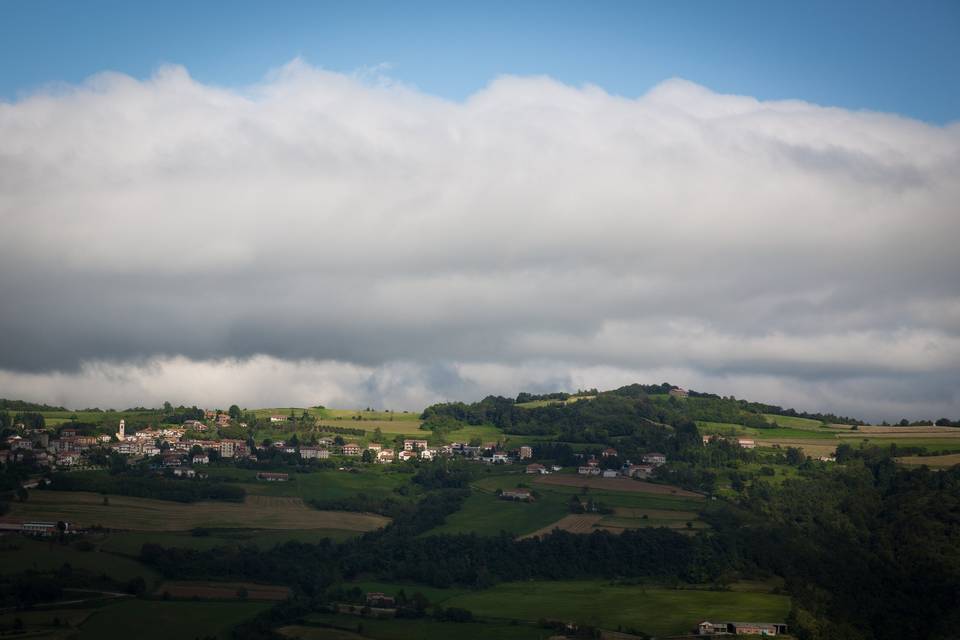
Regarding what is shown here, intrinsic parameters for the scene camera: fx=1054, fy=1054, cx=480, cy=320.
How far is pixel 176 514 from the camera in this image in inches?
4122

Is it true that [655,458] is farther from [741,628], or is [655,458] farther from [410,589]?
[741,628]

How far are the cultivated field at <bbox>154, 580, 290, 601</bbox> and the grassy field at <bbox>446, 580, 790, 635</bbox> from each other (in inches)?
572

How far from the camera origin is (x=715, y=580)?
90.0 metres

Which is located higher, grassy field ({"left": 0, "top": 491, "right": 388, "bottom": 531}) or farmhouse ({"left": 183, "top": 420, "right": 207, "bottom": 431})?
farmhouse ({"left": 183, "top": 420, "right": 207, "bottom": 431})

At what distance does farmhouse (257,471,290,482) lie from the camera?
125 m

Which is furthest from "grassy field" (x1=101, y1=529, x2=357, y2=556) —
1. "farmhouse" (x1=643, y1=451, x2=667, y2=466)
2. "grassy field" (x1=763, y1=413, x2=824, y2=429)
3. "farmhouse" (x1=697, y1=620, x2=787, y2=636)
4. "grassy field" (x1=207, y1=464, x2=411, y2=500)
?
"grassy field" (x1=763, y1=413, x2=824, y2=429)

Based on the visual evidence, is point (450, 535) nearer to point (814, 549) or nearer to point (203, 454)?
point (814, 549)

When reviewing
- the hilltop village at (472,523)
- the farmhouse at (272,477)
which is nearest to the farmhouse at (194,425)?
the hilltop village at (472,523)

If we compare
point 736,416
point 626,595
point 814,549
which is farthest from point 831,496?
point 736,416

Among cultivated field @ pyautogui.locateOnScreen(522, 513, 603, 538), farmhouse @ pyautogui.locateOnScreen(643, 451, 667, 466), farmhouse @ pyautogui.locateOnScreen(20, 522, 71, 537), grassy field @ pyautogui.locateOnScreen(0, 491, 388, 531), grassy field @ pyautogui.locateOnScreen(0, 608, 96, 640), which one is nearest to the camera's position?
grassy field @ pyautogui.locateOnScreen(0, 608, 96, 640)

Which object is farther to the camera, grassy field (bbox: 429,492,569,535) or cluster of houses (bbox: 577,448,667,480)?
cluster of houses (bbox: 577,448,667,480)

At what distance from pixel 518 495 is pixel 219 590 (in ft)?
141

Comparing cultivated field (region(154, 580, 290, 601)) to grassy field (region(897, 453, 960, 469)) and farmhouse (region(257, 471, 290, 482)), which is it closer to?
farmhouse (region(257, 471, 290, 482))

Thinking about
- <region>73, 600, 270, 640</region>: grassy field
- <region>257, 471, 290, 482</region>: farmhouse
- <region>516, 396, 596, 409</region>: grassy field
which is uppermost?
<region>516, 396, 596, 409</region>: grassy field
